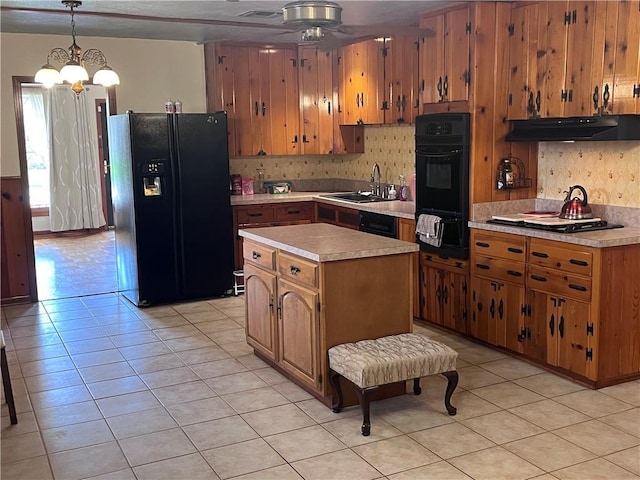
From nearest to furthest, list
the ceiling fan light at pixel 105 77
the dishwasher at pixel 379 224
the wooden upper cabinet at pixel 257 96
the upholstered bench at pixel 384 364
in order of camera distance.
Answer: the upholstered bench at pixel 384 364
the ceiling fan light at pixel 105 77
the dishwasher at pixel 379 224
the wooden upper cabinet at pixel 257 96

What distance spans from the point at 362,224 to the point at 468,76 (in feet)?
5.56

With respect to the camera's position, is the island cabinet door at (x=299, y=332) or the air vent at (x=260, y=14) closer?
the island cabinet door at (x=299, y=332)

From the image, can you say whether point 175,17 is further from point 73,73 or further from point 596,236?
point 596,236

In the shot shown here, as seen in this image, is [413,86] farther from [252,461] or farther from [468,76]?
[252,461]

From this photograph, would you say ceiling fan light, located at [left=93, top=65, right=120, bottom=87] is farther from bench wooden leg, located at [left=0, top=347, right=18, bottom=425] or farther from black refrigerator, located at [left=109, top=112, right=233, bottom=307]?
bench wooden leg, located at [left=0, top=347, right=18, bottom=425]

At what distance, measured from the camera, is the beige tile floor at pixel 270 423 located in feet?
9.75

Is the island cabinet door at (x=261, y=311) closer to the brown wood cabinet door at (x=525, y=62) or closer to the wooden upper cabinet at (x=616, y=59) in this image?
the brown wood cabinet door at (x=525, y=62)

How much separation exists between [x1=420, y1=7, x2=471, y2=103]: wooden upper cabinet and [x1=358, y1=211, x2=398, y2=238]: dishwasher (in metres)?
1.01

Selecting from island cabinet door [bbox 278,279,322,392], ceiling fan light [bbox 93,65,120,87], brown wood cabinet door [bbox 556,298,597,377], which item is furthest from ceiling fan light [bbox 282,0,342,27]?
ceiling fan light [bbox 93,65,120,87]

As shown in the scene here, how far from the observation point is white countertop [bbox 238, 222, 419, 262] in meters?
3.49

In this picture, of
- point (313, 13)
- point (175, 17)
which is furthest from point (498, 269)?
point (175, 17)

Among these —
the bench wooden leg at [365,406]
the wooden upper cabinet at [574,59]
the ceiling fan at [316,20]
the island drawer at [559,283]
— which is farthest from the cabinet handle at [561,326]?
the ceiling fan at [316,20]

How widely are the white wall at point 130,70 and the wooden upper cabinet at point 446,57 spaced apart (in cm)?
258

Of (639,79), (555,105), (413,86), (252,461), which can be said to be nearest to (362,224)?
(413,86)
